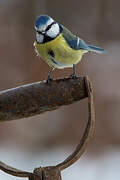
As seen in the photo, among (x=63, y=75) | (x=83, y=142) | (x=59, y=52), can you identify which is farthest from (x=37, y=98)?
(x=63, y=75)

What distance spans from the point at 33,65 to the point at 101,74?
12.7 inches

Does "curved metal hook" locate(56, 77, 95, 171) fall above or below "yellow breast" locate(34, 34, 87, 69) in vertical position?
below

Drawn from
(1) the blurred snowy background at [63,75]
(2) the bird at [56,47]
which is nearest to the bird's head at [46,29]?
(2) the bird at [56,47]

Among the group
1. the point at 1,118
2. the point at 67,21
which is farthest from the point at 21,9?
the point at 1,118

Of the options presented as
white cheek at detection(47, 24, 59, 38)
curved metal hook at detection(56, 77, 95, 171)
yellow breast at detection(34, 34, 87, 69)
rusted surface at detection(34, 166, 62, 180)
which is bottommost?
rusted surface at detection(34, 166, 62, 180)

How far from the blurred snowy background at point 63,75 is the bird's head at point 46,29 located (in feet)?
2.58

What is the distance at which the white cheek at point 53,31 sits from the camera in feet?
2.60

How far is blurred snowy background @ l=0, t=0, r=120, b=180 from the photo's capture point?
1.59 metres

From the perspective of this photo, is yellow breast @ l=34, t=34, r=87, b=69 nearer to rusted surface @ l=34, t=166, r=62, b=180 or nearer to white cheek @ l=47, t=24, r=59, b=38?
white cheek @ l=47, t=24, r=59, b=38

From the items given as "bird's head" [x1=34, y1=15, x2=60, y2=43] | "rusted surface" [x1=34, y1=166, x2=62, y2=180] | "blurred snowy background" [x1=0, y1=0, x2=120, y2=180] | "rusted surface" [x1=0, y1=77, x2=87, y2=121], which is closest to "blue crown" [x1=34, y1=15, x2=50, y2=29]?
"bird's head" [x1=34, y1=15, x2=60, y2=43]

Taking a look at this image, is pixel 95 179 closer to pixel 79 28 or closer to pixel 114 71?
pixel 114 71

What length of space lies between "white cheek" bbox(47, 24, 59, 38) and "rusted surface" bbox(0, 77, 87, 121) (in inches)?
7.8

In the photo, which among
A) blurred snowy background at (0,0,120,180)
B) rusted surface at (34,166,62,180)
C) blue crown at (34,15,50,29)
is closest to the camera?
rusted surface at (34,166,62,180)

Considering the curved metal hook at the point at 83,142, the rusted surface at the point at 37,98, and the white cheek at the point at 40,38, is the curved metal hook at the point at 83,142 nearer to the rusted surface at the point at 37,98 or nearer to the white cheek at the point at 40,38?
the rusted surface at the point at 37,98
